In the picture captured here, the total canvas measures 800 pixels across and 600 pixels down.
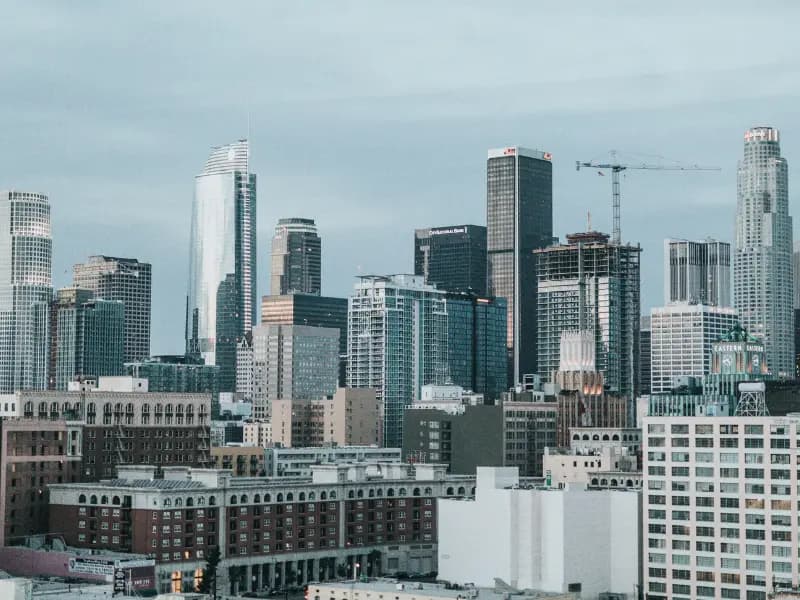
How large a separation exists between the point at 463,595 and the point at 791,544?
1899 inches

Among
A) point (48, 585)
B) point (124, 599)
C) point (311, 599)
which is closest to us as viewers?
point (124, 599)

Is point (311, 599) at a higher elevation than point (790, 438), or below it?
below

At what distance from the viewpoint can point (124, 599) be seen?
553ft

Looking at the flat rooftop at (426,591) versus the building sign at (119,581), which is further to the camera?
the building sign at (119,581)

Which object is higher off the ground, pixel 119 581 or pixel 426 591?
pixel 426 591

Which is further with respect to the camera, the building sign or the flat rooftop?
the building sign

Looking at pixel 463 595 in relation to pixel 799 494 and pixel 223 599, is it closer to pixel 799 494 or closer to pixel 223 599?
pixel 223 599

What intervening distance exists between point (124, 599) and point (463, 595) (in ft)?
121

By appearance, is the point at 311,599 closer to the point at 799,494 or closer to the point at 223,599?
the point at 223,599

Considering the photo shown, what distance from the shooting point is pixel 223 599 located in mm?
189750

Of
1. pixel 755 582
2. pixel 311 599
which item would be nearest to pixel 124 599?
pixel 311 599

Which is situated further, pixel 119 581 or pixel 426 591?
pixel 119 581

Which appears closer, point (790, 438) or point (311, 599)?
point (311, 599)

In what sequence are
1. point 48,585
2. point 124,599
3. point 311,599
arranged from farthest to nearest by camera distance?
point 48,585, point 311,599, point 124,599
